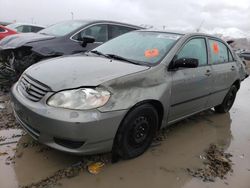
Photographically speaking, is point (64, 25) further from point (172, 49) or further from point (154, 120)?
point (154, 120)

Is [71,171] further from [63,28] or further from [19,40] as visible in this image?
[63,28]

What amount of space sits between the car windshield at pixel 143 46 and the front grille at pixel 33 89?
125cm

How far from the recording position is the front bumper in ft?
9.01

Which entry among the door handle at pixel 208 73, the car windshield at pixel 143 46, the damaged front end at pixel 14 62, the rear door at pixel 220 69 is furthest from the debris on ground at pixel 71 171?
the damaged front end at pixel 14 62

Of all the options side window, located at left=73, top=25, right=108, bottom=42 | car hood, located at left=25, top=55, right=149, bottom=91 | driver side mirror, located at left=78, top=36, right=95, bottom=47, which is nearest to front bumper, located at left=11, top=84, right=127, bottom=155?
car hood, located at left=25, top=55, right=149, bottom=91

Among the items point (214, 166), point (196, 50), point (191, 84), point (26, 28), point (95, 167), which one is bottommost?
point (214, 166)

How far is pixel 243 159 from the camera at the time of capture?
3852 mm

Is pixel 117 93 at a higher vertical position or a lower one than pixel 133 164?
higher

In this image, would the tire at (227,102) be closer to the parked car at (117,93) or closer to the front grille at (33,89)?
the parked car at (117,93)

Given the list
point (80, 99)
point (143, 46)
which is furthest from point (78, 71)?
point (143, 46)

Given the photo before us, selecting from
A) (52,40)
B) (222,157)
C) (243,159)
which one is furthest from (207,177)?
(52,40)

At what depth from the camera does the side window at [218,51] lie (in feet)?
15.7

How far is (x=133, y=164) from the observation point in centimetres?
335

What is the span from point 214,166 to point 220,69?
6.34ft
